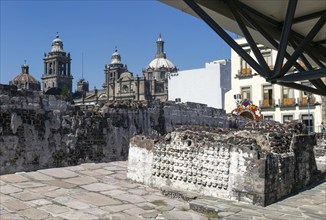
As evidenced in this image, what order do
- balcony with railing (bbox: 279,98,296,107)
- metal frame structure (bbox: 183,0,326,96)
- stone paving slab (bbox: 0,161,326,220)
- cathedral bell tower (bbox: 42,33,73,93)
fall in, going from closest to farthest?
metal frame structure (bbox: 183,0,326,96)
stone paving slab (bbox: 0,161,326,220)
balcony with railing (bbox: 279,98,296,107)
cathedral bell tower (bbox: 42,33,73,93)

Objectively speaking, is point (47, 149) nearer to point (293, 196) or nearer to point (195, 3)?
point (293, 196)

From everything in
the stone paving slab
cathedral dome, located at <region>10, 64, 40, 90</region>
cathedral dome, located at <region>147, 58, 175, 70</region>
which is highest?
cathedral dome, located at <region>147, 58, 175, 70</region>

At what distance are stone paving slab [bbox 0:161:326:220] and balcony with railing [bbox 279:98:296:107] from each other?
2391cm

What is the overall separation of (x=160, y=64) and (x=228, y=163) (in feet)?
298

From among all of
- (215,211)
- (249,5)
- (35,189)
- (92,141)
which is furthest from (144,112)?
(249,5)

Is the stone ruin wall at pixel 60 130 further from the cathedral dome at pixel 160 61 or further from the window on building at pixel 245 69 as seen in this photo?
the cathedral dome at pixel 160 61

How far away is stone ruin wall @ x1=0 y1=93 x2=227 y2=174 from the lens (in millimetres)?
9477

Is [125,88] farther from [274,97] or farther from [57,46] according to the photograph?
[274,97]

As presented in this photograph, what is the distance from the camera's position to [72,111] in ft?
36.3

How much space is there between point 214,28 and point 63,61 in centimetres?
9651

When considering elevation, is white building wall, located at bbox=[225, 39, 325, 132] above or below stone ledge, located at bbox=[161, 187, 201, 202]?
above

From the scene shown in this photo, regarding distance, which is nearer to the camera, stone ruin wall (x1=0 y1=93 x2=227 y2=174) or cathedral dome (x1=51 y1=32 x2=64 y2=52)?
stone ruin wall (x1=0 y1=93 x2=227 y2=174)

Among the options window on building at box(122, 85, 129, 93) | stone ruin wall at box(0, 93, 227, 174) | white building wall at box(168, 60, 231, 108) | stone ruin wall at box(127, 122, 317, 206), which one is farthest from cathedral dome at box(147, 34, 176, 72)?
stone ruin wall at box(127, 122, 317, 206)

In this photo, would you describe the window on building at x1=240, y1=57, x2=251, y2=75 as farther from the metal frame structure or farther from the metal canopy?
the metal frame structure
